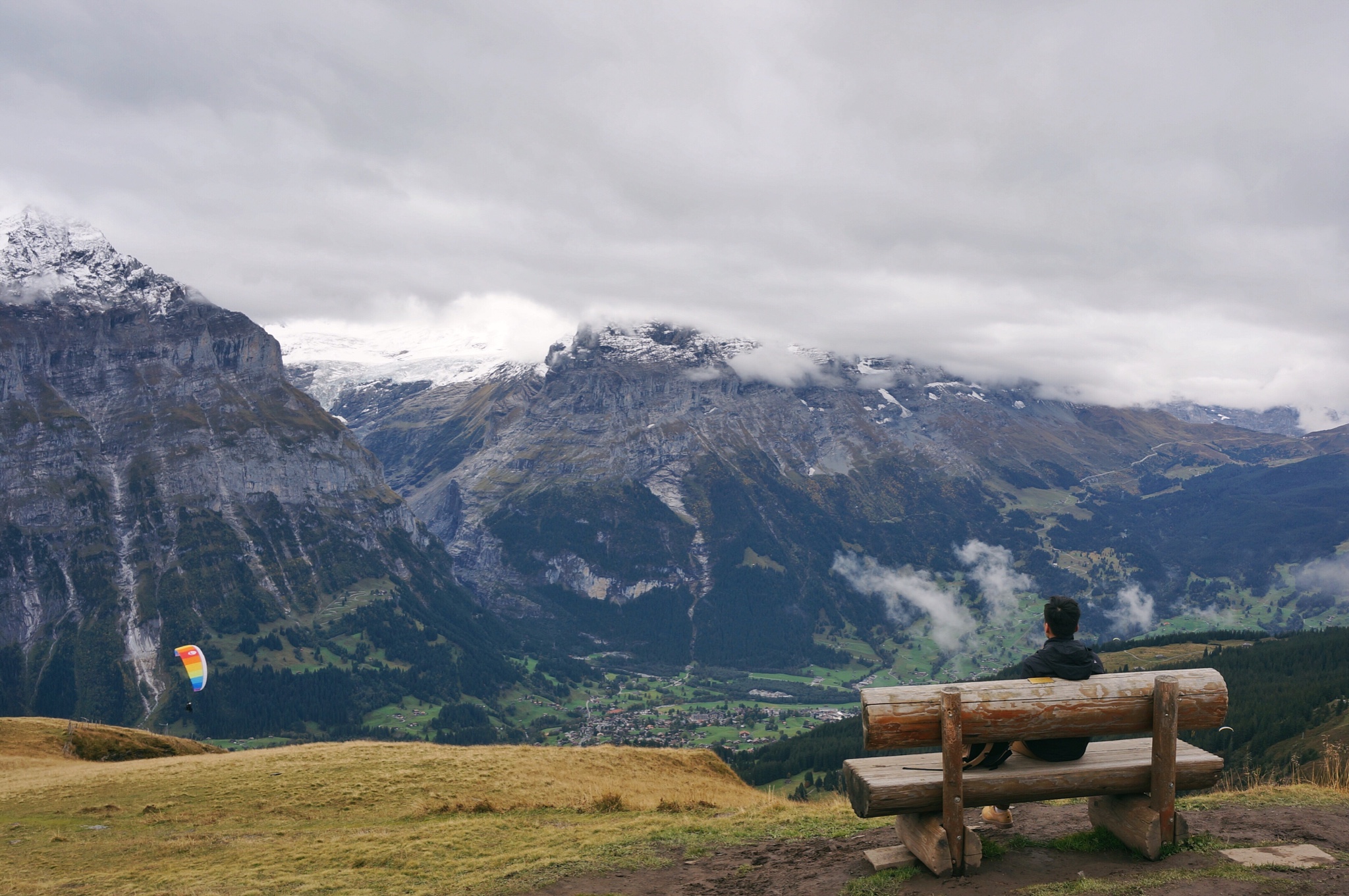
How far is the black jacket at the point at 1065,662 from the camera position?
40.8ft

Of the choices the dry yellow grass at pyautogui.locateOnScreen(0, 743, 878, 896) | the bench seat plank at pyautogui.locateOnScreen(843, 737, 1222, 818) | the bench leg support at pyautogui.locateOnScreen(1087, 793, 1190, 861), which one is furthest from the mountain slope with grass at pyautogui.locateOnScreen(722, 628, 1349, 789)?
→ the bench seat plank at pyautogui.locateOnScreen(843, 737, 1222, 818)

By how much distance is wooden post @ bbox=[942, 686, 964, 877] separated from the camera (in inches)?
446

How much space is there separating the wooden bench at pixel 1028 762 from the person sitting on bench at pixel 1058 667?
19 centimetres

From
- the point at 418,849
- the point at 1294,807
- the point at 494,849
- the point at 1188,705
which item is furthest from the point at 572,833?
the point at 1294,807

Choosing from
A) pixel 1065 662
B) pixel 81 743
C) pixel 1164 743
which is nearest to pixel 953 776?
pixel 1065 662

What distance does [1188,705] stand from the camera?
480 inches

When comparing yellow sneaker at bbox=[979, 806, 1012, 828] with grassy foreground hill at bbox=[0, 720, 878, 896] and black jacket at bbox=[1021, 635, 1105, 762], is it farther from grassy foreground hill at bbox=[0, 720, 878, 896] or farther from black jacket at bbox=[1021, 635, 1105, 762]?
grassy foreground hill at bbox=[0, 720, 878, 896]

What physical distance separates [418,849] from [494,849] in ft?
6.51

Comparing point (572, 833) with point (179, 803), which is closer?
point (572, 833)

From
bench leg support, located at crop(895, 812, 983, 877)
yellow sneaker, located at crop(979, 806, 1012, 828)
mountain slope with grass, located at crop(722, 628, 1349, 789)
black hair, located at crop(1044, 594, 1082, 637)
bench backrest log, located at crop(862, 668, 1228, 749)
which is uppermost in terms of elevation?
black hair, located at crop(1044, 594, 1082, 637)

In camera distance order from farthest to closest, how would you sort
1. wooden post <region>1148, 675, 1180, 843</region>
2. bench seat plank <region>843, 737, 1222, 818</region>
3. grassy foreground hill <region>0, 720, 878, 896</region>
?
1. grassy foreground hill <region>0, 720, 878, 896</region>
2. wooden post <region>1148, 675, 1180, 843</region>
3. bench seat plank <region>843, 737, 1222, 818</region>

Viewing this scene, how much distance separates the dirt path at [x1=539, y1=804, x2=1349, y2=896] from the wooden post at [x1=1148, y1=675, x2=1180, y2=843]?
94 cm

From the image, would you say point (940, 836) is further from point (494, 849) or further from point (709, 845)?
point (494, 849)

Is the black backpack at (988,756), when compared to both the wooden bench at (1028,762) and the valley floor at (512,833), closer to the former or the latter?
the wooden bench at (1028,762)
